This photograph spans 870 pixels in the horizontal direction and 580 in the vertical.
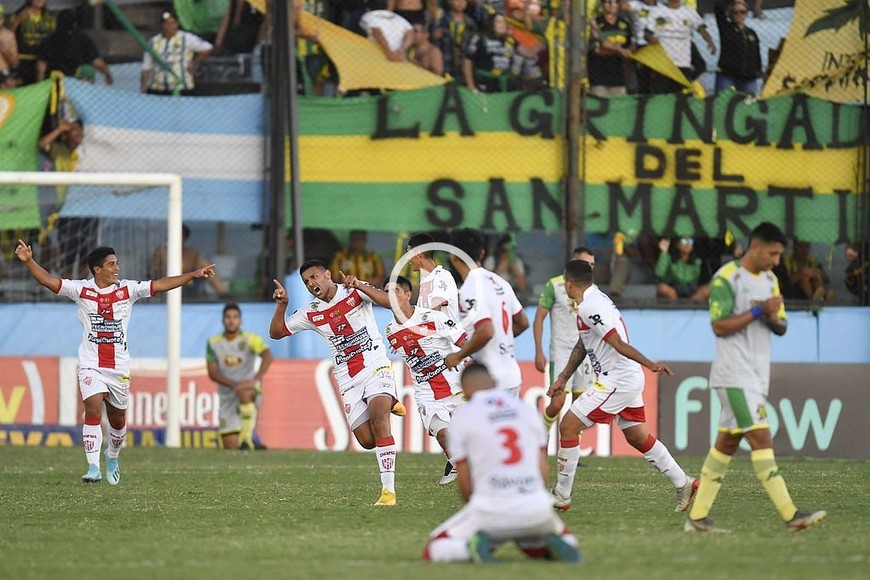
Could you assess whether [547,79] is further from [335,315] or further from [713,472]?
[713,472]

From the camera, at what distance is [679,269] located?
992 inches

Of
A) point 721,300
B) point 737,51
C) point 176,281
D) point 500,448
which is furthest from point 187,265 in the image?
point 500,448

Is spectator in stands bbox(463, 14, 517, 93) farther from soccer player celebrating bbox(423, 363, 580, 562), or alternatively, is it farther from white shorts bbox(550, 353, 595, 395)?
soccer player celebrating bbox(423, 363, 580, 562)

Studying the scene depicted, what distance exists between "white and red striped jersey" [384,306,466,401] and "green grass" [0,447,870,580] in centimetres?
107

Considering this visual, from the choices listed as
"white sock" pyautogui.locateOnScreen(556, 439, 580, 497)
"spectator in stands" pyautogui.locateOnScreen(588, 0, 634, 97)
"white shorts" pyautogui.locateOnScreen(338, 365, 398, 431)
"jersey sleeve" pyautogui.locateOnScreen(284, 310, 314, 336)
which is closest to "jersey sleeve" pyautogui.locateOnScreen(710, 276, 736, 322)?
"white sock" pyautogui.locateOnScreen(556, 439, 580, 497)

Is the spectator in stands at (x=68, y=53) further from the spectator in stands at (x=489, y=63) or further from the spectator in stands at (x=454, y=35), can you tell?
the spectator in stands at (x=489, y=63)

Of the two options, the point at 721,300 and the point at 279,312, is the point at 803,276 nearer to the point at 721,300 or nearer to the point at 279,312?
the point at 279,312

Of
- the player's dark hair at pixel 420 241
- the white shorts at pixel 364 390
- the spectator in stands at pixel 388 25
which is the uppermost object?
the spectator in stands at pixel 388 25

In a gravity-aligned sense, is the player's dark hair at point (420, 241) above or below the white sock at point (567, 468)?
above

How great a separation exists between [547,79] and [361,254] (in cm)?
423

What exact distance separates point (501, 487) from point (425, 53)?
17.7 meters

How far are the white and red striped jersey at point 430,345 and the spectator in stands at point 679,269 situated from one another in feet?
34.4

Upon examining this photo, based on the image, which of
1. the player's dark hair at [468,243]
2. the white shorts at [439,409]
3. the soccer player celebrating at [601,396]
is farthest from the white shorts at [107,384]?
the player's dark hair at [468,243]

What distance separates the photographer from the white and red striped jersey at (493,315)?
463 inches
